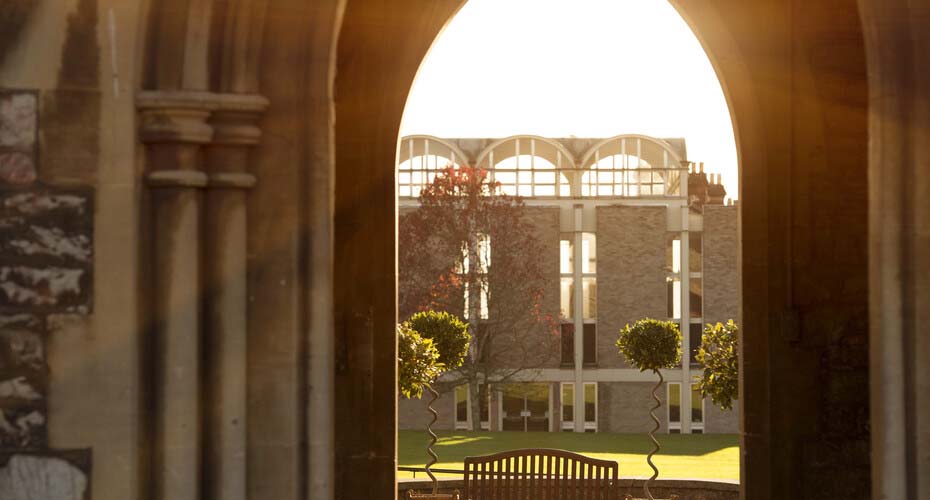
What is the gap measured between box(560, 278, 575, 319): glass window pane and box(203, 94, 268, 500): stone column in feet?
103

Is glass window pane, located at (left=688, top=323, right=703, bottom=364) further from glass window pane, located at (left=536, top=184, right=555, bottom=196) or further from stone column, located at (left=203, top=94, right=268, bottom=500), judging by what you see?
stone column, located at (left=203, top=94, right=268, bottom=500)

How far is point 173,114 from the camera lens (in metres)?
4.40

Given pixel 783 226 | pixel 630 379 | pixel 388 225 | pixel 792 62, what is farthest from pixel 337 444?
pixel 630 379

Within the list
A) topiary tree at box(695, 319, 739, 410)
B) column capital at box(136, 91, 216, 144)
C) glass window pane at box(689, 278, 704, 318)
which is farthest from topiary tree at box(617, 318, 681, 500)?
glass window pane at box(689, 278, 704, 318)

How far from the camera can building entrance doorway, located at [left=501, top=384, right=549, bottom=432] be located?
35062 millimetres

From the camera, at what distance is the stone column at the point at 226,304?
4488mm

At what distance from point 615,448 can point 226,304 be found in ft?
75.3

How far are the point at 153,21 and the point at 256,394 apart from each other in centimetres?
125

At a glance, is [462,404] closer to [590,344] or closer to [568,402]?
[568,402]

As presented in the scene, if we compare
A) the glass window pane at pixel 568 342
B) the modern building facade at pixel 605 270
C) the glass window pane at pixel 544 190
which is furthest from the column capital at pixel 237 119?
the glass window pane at pixel 544 190

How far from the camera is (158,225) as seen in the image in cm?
445

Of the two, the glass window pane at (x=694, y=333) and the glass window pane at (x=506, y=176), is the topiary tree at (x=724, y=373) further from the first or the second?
the glass window pane at (x=694, y=333)

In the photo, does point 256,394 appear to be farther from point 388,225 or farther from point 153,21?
point 388,225

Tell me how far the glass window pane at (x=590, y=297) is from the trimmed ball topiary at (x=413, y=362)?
23.7 meters
